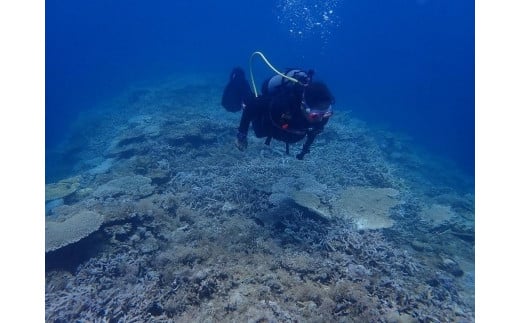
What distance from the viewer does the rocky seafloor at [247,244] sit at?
4.55 metres

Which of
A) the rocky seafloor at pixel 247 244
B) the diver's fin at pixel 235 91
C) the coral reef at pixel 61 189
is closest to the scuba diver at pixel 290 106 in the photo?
the diver's fin at pixel 235 91

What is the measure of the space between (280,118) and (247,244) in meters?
2.42

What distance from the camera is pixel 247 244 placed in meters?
5.78

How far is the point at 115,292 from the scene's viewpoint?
16.0 ft

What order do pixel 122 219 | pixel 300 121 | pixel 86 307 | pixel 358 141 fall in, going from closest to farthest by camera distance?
pixel 86 307 < pixel 300 121 < pixel 122 219 < pixel 358 141

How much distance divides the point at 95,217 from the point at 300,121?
433 centimetres

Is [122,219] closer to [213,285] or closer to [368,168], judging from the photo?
[213,285]

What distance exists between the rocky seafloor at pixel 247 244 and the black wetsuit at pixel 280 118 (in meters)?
2.05

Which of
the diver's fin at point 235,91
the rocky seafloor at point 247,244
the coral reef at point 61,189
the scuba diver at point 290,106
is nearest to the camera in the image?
the rocky seafloor at point 247,244

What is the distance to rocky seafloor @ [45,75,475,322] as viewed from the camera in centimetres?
455

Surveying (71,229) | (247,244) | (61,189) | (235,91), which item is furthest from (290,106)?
(61,189)

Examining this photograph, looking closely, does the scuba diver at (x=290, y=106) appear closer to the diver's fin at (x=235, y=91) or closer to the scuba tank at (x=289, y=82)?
the scuba tank at (x=289, y=82)

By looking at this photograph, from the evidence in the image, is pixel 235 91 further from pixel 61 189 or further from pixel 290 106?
pixel 61 189
